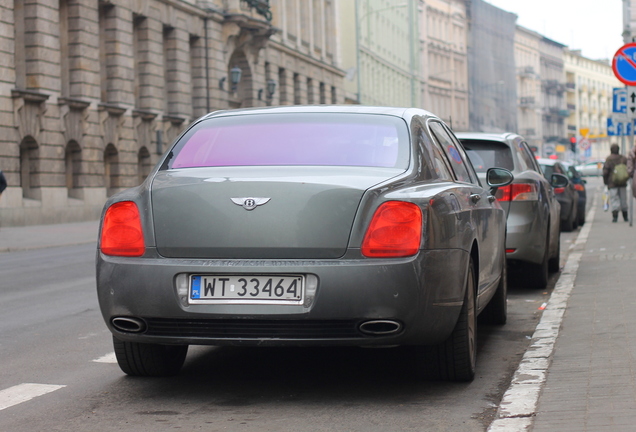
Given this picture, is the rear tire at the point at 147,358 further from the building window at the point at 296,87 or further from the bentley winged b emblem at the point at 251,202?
the building window at the point at 296,87

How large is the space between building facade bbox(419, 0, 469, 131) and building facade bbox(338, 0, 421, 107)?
2442 millimetres

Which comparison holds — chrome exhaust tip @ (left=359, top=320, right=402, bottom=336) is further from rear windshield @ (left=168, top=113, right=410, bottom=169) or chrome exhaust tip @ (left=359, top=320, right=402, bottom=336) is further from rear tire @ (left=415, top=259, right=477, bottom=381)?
rear windshield @ (left=168, top=113, right=410, bottom=169)

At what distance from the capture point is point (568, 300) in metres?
9.34

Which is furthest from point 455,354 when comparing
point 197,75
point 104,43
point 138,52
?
point 197,75

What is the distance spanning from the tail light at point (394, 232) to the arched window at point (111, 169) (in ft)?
105

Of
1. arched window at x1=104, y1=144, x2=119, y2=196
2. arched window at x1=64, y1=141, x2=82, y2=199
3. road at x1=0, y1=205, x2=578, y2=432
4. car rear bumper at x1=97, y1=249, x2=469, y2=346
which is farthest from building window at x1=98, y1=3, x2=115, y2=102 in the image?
car rear bumper at x1=97, y1=249, x2=469, y2=346

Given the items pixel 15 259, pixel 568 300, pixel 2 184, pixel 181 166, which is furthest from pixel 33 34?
pixel 181 166

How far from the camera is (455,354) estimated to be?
19.0 ft

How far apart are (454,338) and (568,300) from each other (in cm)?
387

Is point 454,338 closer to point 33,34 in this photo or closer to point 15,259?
point 15,259

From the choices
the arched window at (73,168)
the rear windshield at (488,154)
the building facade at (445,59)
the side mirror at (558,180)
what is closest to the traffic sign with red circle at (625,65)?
the side mirror at (558,180)

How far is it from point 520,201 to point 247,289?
19.1 feet

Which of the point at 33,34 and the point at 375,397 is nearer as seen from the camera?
the point at 375,397

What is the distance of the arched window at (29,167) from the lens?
31547 mm
